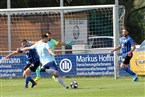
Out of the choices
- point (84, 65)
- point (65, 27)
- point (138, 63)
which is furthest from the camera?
point (65, 27)

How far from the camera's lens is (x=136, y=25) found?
4991 centimetres

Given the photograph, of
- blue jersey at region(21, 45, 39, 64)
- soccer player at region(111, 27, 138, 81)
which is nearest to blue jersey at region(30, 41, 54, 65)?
blue jersey at region(21, 45, 39, 64)

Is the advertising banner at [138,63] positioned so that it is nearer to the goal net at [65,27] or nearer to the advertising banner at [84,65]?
the advertising banner at [84,65]

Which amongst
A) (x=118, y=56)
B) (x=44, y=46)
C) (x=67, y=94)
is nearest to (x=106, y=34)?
(x=118, y=56)

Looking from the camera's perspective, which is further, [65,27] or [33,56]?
[65,27]

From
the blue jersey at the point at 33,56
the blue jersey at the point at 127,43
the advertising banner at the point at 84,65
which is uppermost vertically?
the blue jersey at the point at 127,43

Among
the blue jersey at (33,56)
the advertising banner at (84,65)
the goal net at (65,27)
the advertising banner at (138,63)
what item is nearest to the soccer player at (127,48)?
the advertising banner at (138,63)

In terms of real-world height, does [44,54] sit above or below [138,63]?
above

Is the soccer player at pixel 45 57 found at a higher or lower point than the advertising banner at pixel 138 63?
higher

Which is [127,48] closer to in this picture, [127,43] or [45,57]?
[127,43]

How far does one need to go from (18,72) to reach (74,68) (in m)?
2.70

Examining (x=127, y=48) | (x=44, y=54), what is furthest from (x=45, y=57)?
(x=127, y=48)

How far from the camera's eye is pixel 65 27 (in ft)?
95.9

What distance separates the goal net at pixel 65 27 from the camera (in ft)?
93.9
